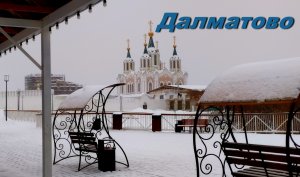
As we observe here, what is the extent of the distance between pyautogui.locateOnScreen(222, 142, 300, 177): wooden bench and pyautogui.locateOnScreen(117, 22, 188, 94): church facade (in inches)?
3295

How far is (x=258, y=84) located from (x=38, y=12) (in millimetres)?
4186

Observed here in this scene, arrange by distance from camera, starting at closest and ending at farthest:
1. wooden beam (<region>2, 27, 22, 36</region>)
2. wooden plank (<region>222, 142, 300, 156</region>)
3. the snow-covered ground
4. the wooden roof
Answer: wooden plank (<region>222, 142, 300, 156</region>), the wooden roof, the snow-covered ground, wooden beam (<region>2, 27, 22, 36</region>)

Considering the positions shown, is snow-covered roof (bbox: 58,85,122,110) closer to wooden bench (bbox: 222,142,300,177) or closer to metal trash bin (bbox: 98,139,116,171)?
metal trash bin (bbox: 98,139,116,171)

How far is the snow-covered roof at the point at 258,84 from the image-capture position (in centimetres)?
547

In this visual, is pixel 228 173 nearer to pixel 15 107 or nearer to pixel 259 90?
pixel 259 90

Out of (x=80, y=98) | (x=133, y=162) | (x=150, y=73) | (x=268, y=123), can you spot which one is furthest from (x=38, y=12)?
(x=150, y=73)

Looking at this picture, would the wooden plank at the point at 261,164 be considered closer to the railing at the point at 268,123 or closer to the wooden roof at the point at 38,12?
the wooden roof at the point at 38,12

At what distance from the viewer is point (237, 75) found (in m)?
6.61

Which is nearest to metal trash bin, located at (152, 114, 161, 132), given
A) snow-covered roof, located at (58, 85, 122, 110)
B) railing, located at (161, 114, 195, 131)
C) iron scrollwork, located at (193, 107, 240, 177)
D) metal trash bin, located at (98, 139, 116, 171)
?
railing, located at (161, 114, 195, 131)

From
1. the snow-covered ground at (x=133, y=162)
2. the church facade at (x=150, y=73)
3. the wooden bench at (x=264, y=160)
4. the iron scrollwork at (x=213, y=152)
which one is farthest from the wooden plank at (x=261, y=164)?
the church facade at (x=150, y=73)

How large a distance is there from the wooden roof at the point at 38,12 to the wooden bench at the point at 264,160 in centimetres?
309

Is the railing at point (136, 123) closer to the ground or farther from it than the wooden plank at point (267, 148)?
closer to the ground

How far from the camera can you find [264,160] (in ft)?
20.2

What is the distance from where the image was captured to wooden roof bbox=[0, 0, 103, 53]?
6.99m
